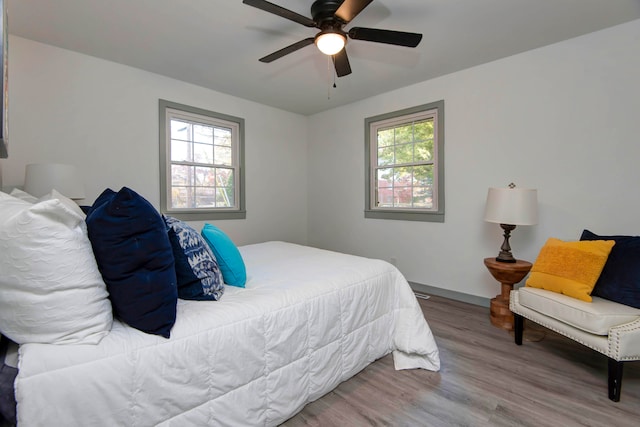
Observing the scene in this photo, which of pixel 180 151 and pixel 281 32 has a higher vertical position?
pixel 281 32

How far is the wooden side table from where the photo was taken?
256 cm

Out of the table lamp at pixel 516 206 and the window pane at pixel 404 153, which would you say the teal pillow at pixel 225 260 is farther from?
the window pane at pixel 404 153

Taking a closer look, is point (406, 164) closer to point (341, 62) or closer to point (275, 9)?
point (341, 62)

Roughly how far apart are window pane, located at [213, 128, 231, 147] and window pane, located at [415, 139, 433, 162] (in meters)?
2.54

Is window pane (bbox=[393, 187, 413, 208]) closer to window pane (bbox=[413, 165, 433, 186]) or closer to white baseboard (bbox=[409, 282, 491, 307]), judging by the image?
window pane (bbox=[413, 165, 433, 186])

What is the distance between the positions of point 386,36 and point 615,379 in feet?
8.25

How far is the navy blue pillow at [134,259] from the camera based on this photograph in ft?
3.49

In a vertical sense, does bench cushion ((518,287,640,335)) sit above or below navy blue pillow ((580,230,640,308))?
below

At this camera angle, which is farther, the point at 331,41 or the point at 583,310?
the point at 331,41

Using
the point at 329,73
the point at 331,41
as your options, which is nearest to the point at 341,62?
the point at 331,41

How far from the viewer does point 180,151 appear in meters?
3.65

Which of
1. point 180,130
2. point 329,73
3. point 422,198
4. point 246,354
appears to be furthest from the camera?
point 422,198

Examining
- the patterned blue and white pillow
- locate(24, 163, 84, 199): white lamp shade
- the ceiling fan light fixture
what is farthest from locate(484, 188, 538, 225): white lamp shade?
locate(24, 163, 84, 199): white lamp shade

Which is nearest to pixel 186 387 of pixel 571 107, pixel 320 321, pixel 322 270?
pixel 320 321
